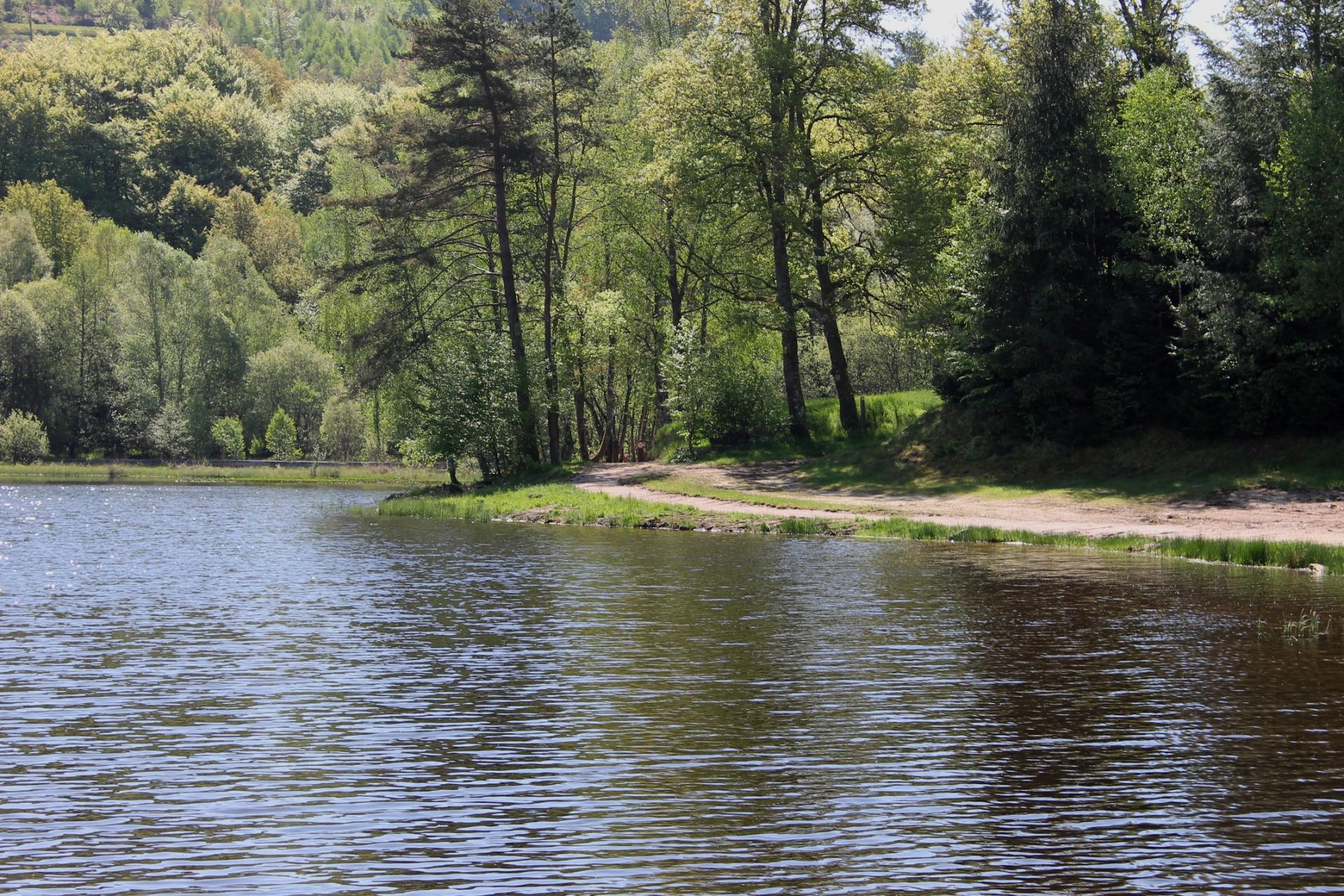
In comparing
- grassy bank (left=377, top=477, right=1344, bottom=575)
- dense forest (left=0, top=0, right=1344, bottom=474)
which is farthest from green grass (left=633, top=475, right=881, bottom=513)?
dense forest (left=0, top=0, right=1344, bottom=474)

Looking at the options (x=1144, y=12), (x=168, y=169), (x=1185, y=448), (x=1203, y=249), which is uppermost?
(x=168, y=169)

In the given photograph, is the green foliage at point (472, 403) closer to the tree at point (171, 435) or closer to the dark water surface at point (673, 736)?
the dark water surface at point (673, 736)

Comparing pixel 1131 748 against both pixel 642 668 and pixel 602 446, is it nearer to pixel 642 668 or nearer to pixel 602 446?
pixel 642 668

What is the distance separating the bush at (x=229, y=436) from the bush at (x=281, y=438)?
1.71 metres

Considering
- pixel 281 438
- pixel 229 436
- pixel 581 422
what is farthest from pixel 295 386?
pixel 581 422

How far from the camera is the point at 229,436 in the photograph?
7875 cm

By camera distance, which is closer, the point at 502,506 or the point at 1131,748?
the point at 1131,748

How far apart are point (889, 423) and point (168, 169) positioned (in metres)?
91.9

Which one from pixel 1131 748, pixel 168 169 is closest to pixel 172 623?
pixel 1131 748

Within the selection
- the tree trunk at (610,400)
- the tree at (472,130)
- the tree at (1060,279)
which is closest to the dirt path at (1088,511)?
the tree at (1060,279)

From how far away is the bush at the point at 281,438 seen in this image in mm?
78875

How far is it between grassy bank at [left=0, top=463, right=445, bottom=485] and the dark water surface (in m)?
45.1

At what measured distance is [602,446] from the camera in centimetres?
5309

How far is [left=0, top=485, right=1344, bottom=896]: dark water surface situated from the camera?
839 cm
